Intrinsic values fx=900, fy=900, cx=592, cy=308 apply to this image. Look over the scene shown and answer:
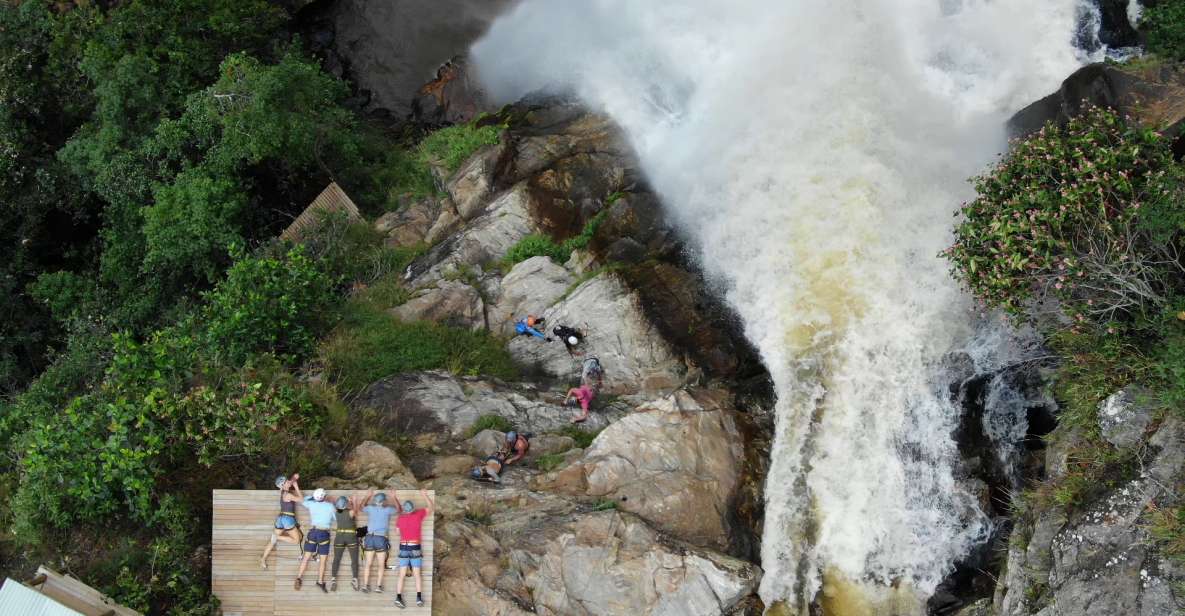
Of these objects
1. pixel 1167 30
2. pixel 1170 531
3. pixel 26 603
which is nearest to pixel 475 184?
pixel 26 603

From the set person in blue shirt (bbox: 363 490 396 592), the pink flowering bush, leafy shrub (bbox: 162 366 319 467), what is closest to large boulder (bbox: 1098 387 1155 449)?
the pink flowering bush

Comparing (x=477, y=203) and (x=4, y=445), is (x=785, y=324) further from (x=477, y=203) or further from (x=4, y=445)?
(x=4, y=445)

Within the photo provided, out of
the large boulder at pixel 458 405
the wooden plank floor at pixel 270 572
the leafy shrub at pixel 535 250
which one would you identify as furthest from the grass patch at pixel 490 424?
the leafy shrub at pixel 535 250

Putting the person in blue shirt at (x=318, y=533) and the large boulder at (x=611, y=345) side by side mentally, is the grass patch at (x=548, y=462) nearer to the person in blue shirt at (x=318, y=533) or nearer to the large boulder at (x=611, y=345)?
the large boulder at (x=611, y=345)

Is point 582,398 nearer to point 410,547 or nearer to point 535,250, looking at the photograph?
point 535,250

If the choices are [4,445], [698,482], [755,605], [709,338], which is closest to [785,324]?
[709,338]

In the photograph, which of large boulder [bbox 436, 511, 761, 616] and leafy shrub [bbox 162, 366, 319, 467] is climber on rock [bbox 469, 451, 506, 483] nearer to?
large boulder [bbox 436, 511, 761, 616]
